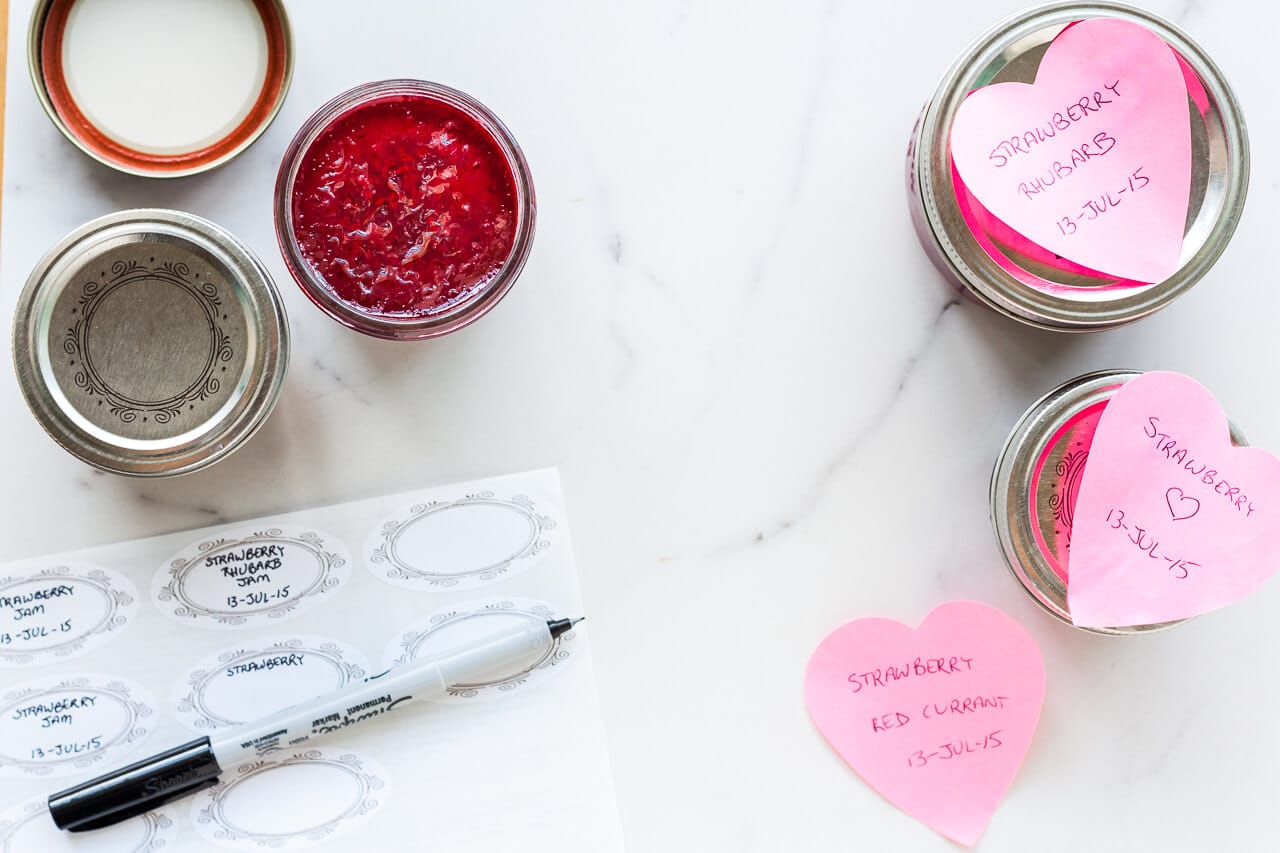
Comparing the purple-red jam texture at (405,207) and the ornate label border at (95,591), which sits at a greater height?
the purple-red jam texture at (405,207)

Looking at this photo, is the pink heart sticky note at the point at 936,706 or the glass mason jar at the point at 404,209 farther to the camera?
the pink heart sticky note at the point at 936,706

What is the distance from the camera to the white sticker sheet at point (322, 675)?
72 cm

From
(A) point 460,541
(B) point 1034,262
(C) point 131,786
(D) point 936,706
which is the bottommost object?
(D) point 936,706

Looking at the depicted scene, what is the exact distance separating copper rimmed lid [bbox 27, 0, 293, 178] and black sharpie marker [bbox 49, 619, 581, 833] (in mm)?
416

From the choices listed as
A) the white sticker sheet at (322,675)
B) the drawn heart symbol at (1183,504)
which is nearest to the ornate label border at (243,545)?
the white sticker sheet at (322,675)

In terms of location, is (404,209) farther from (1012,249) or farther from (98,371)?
(1012,249)

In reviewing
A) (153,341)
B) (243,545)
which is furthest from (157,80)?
(243,545)

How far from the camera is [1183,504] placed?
0.70 m

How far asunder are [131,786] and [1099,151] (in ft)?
2.88

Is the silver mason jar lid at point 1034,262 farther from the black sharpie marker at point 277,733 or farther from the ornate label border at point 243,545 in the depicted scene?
the ornate label border at point 243,545

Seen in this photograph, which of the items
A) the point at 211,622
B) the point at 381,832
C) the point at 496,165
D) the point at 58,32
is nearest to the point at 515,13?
the point at 496,165

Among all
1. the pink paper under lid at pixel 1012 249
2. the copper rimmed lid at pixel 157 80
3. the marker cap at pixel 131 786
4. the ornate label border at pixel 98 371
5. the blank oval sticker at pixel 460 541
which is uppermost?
the copper rimmed lid at pixel 157 80

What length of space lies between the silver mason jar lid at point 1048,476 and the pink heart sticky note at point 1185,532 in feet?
0.05

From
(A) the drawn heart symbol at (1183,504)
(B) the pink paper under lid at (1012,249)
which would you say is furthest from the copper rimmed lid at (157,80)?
(A) the drawn heart symbol at (1183,504)
